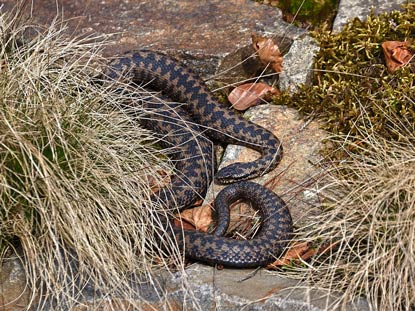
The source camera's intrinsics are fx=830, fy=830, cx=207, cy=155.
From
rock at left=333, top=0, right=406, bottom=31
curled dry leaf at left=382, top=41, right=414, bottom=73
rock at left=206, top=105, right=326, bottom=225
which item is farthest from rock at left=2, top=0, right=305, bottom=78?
curled dry leaf at left=382, top=41, right=414, bottom=73

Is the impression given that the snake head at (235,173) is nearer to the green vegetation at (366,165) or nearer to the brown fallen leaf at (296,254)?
the green vegetation at (366,165)

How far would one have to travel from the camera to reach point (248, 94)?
8.46 meters

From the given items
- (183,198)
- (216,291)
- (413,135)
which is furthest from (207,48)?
(216,291)

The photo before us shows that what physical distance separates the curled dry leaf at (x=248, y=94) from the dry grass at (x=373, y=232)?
1.83 meters

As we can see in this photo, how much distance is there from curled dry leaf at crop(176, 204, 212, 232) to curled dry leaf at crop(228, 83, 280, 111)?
1.44 meters

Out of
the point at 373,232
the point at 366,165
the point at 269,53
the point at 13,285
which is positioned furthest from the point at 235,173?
the point at 13,285

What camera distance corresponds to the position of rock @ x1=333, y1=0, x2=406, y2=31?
8727mm

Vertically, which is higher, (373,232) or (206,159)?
(373,232)

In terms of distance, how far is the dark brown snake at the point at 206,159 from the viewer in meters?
6.79

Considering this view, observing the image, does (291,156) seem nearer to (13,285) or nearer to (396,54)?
(396,54)

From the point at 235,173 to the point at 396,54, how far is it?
6.26ft

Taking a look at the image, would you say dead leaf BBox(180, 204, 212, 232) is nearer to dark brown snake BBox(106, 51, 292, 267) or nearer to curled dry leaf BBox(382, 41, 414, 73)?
dark brown snake BBox(106, 51, 292, 267)

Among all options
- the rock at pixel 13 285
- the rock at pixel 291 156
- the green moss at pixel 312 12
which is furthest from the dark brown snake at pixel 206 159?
the green moss at pixel 312 12

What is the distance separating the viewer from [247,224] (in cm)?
729
